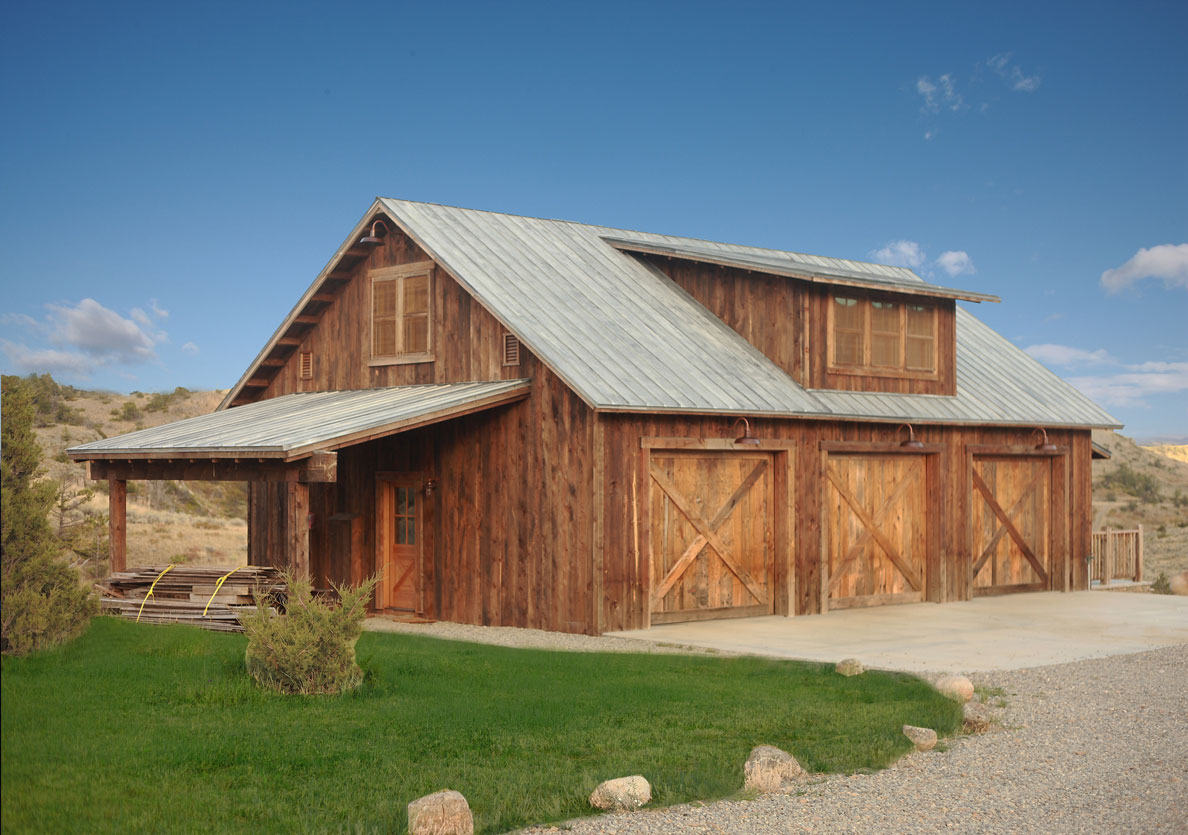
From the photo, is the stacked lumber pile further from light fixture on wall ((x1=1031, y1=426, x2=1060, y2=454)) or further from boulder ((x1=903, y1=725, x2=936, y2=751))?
light fixture on wall ((x1=1031, y1=426, x2=1060, y2=454))

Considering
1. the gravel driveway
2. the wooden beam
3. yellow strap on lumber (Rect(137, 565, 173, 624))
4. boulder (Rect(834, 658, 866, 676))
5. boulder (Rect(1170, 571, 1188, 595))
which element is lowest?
boulder (Rect(1170, 571, 1188, 595))

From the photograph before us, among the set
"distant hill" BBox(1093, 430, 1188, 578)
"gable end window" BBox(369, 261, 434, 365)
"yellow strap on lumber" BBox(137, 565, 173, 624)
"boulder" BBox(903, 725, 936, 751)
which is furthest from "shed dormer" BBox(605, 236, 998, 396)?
"distant hill" BBox(1093, 430, 1188, 578)

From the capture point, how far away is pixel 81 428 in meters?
49.8

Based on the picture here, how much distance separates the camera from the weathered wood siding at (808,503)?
16312 mm

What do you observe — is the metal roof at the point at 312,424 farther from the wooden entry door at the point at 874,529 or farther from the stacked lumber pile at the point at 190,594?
the wooden entry door at the point at 874,529

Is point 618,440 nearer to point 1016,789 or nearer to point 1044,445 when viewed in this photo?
point 1016,789

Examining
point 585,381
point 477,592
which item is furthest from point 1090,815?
point 477,592

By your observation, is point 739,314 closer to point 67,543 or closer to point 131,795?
point 67,543

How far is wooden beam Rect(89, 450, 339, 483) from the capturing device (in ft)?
48.6

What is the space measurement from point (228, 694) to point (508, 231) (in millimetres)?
12332

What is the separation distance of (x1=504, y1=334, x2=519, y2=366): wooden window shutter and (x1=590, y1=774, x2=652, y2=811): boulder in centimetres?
1025

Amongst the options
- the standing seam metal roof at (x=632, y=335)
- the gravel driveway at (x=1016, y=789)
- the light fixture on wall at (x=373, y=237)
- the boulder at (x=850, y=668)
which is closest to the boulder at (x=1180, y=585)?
the standing seam metal roof at (x=632, y=335)

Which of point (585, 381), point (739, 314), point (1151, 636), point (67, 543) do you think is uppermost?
point (739, 314)

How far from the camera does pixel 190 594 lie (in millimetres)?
15812
